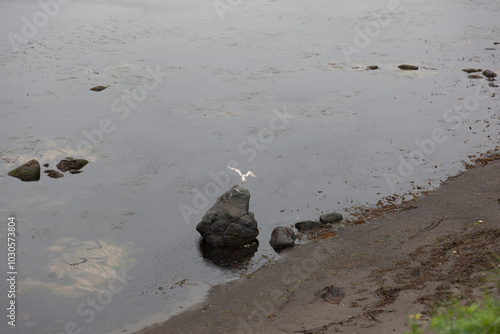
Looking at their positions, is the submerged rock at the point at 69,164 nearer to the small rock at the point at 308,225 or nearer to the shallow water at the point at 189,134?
the shallow water at the point at 189,134

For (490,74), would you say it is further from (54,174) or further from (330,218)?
(54,174)

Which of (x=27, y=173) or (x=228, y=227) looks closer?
(x=228, y=227)

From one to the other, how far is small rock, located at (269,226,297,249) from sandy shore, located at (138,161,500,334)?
1.54ft

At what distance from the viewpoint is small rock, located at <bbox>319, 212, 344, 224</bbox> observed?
699 inches

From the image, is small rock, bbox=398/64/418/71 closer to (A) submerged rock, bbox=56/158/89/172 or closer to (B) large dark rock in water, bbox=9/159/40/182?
(A) submerged rock, bbox=56/158/89/172

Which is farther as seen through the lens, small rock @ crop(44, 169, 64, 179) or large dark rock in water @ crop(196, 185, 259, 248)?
small rock @ crop(44, 169, 64, 179)

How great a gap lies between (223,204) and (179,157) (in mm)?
6094

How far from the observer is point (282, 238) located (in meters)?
16.6

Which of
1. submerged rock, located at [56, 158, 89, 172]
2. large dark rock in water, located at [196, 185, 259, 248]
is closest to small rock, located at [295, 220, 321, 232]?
large dark rock in water, located at [196, 185, 259, 248]

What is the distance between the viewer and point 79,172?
70.7 ft

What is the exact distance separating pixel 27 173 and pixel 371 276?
48.5 feet

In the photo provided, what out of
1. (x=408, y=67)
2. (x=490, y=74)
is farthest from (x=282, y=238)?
(x=490, y=74)

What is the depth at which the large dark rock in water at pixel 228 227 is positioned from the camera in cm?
1677

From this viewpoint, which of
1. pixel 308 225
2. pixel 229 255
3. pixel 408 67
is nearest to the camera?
pixel 229 255
